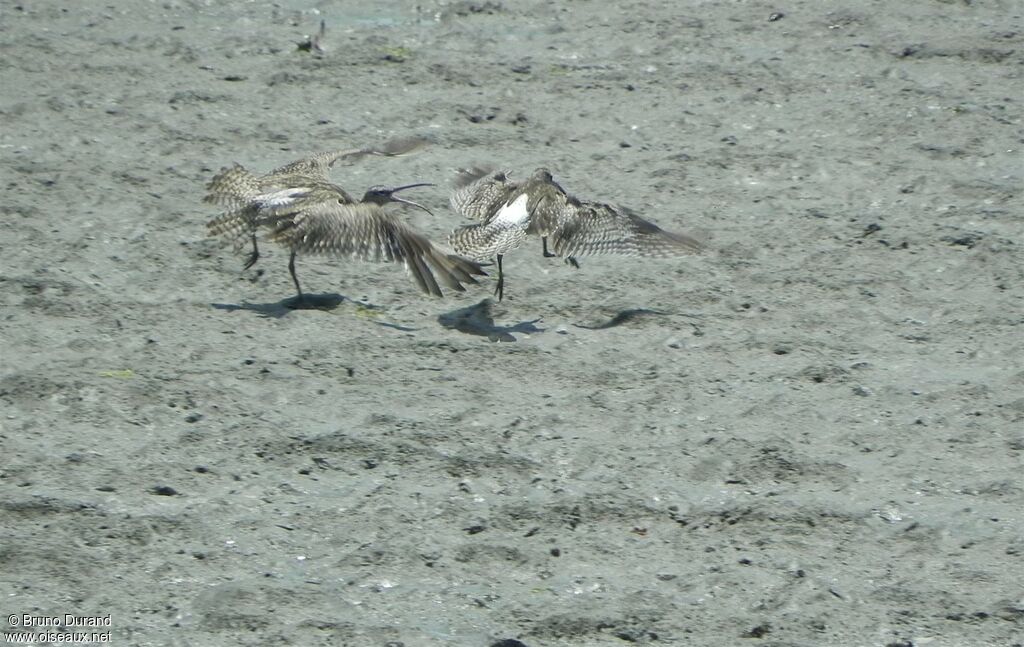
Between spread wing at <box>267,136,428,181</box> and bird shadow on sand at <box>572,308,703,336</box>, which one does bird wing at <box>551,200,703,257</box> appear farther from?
spread wing at <box>267,136,428,181</box>

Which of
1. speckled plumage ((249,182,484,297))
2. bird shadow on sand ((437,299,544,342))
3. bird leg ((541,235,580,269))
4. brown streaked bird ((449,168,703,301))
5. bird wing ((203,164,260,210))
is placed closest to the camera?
bird shadow on sand ((437,299,544,342))

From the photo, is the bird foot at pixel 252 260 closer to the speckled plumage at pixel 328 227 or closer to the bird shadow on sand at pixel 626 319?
the speckled plumage at pixel 328 227

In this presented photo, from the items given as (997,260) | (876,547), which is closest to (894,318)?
(997,260)

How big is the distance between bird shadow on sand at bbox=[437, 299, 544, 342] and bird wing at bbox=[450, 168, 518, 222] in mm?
479

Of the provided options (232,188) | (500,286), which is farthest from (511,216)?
(232,188)

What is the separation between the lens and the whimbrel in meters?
6.22

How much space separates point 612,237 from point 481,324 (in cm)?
70

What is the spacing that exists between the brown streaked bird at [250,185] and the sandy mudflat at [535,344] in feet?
0.58

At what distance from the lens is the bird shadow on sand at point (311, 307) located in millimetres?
6113

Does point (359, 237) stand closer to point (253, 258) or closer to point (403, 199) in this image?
point (253, 258)

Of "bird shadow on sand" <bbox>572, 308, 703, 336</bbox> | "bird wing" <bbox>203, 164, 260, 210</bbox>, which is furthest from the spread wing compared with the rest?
"bird shadow on sand" <bbox>572, 308, 703, 336</bbox>

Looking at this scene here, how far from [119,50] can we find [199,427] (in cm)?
354

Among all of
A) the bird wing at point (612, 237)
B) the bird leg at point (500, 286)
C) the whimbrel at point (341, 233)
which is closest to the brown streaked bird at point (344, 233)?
the whimbrel at point (341, 233)

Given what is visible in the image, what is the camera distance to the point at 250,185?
6.61 meters
